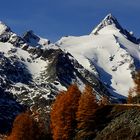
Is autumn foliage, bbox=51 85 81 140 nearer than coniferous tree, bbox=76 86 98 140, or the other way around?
coniferous tree, bbox=76 86 98 140

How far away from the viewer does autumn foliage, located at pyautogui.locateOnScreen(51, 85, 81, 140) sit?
135500 mm

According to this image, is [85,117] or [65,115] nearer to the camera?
[85,117]

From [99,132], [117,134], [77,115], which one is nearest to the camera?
[117,134]

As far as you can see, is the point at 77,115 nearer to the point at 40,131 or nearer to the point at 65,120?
the point at 65,120

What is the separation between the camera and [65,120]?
13775cm

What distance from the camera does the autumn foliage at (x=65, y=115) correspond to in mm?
135500

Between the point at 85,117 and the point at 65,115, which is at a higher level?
the point at 65,115

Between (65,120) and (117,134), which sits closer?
(117,134)

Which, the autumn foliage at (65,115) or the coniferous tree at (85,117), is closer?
the coniferous tree at (85,117)

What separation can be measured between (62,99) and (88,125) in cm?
1142

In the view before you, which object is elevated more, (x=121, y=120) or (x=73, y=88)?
(x=73, y=88)

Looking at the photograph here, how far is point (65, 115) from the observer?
138375 millimetres

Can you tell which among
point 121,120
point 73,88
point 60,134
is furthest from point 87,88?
point 121,120

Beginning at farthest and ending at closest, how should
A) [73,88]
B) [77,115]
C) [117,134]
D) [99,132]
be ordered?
1. [73,88]
2. [77,115]
3. [99,132]
4. [117,134]
